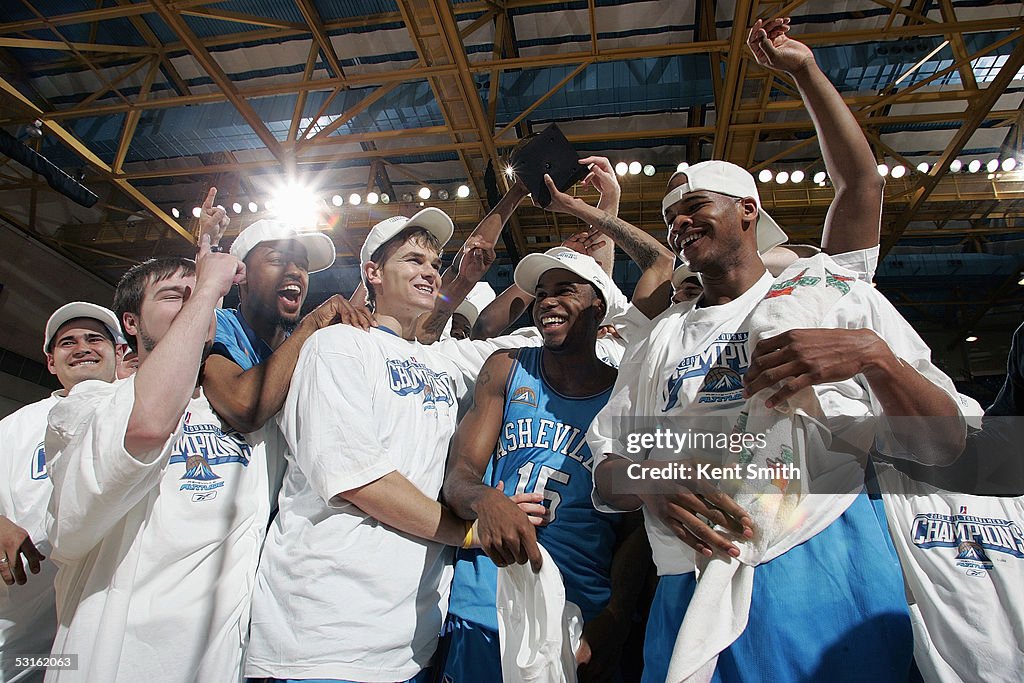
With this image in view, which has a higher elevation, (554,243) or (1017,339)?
(554,243)

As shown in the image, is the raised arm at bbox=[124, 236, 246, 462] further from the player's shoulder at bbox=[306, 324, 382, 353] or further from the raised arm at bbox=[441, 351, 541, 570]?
the raised arm at bbox=[441, 351, 541, 570]

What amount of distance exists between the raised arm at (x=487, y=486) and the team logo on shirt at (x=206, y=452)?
70 cm

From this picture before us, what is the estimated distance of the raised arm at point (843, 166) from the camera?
5.77ft

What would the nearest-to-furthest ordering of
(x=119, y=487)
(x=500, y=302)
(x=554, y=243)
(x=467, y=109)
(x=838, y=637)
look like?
(x=838, y=637) < (x=119, y=487) < (x=500, y=302) < (x=467, y=109) < (x=554, y=243)

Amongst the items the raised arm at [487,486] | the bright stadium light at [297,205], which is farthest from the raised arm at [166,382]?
the bright stadium light at [297,205]

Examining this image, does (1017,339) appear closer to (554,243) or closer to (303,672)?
(303,672)

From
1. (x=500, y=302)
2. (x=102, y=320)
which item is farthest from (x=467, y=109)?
(x=102, y=320)

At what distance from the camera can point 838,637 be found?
1.25m

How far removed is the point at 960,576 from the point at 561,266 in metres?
1.71

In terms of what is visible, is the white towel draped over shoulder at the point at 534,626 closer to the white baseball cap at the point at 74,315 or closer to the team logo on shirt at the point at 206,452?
the team logo on shirt at the point at 206,452

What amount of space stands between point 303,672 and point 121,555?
0.62 meters

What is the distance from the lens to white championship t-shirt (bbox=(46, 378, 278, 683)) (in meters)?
1.48

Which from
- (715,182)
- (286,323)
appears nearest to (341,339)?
(286,323)

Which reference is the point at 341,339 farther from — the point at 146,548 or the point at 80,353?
the point at 80,353
